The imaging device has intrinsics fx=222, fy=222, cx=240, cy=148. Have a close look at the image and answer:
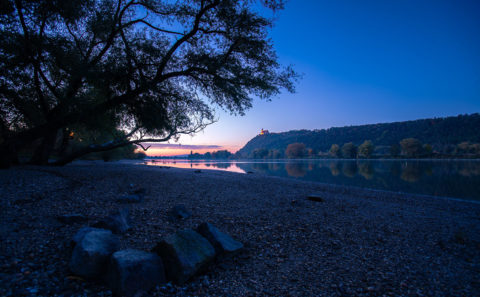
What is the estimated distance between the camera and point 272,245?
3.66 meters

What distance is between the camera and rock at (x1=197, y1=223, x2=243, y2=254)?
3173 mm

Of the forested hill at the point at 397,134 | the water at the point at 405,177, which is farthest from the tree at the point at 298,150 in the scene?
the water at the point at 405,177

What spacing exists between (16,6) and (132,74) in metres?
4.07

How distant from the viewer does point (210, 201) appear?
20.6ft

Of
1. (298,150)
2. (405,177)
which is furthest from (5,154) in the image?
(298,150)

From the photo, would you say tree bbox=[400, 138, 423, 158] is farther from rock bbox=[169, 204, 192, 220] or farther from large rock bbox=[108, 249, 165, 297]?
large rock bbox=[108, 249, 165, 297]

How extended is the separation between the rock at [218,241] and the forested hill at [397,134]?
132652 mm

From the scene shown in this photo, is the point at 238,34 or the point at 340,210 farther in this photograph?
the point at 238,34

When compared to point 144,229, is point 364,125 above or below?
above

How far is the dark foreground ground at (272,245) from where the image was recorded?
2.53 meters

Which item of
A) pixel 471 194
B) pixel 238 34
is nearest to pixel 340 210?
pixel 238 34

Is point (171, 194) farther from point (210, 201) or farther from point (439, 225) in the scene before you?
point (439, 225)

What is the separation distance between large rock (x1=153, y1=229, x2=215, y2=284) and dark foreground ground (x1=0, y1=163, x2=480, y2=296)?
158 millimetres

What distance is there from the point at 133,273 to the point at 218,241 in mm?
1187
